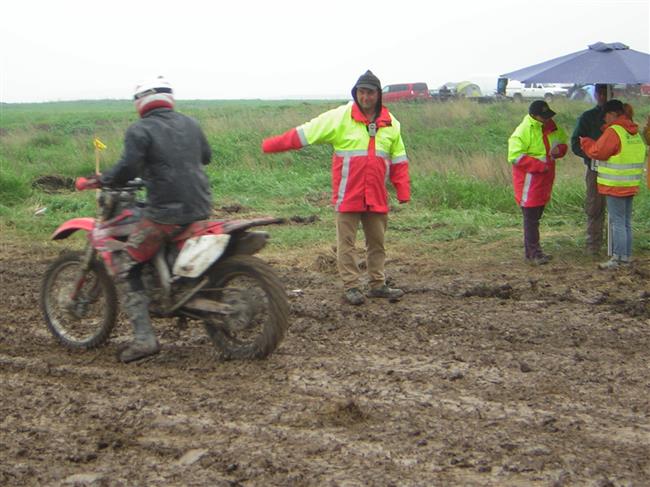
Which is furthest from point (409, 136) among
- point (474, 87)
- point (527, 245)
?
point (474, 87)

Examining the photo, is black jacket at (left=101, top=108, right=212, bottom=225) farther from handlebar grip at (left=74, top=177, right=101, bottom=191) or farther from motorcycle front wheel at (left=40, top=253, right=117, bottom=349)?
motorcycle front wheel at (left=40, top=253, right=117, bottom=349)

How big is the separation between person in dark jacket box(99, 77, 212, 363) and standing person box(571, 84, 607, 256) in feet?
17.4

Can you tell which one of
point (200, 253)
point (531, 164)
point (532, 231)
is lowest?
point (532, 231)

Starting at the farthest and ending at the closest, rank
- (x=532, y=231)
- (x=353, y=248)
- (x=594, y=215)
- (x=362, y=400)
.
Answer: (x=594, y=215) < (x=532, y=231) < (x=353, y=248) < (x=362, y=400)

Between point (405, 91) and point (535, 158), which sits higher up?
point (405, 91)

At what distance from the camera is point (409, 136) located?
2544cm

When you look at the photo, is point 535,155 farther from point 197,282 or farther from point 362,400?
point 362,400

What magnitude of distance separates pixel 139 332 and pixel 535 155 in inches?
205

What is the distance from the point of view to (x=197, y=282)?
653cm

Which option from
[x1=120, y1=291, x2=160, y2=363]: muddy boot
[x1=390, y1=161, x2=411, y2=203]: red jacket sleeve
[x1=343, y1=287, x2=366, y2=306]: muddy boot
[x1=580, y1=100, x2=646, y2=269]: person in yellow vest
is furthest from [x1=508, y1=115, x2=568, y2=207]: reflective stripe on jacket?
[x1=120, y1=291, x2=160, y2=363]: muddy boot

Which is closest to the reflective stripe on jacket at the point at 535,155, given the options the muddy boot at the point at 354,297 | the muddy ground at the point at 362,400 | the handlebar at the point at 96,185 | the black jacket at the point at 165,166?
the muddy ground at the point at 362,400

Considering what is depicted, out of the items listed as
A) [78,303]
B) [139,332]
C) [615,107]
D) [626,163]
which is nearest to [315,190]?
[615,107]

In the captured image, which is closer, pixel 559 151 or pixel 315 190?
pixel 559 151

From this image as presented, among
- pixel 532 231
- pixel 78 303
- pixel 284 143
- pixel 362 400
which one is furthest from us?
pixel 532 231
